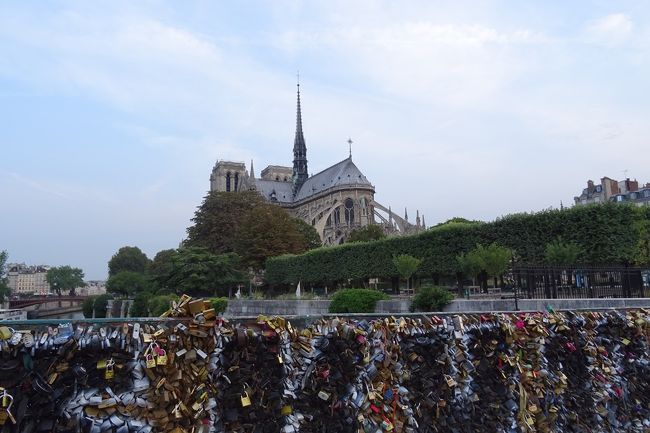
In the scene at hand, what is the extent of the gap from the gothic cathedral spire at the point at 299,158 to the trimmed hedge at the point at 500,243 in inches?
3150

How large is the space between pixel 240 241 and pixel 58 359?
48.3 m

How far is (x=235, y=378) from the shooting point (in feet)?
14.0

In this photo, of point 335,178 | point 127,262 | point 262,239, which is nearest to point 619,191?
point 335,178

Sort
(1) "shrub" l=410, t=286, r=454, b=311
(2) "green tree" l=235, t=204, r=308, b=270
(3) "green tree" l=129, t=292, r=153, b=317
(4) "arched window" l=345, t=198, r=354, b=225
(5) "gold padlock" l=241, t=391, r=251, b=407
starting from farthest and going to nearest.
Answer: (4) "arched window" l=345, t=198, r=354, b=225 → (2) "green tree" l=235, t=204, r=308, b=270 → (3) "green tree" l=129, t=292, r=153, b=317 → (1) "shrub" l=410, t=286, r=454, b=311 → (5) "gold padlock" l=241, t=391, r=251, b=407

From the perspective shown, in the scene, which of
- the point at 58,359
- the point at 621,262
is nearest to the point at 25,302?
the point at 621,262

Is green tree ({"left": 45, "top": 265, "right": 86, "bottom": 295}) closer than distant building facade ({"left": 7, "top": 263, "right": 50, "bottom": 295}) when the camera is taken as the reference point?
Yes

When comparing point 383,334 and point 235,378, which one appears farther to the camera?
point 383,334

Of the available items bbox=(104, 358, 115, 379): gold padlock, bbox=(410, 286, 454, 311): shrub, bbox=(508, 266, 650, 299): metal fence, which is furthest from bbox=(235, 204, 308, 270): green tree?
bbox=(104, 358, 115, 379): gold padlock

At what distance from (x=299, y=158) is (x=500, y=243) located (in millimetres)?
98525

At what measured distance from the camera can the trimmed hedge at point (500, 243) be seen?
2395 centimetres

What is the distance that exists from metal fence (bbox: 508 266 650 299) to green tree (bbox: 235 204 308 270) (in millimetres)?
34465

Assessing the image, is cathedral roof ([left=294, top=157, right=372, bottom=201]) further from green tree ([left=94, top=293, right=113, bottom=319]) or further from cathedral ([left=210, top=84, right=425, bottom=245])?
green tree ([left=94, top=293, right=113, bottom=319])

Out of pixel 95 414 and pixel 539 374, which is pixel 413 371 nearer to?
pixel 539 374

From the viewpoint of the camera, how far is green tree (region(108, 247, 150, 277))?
117m
